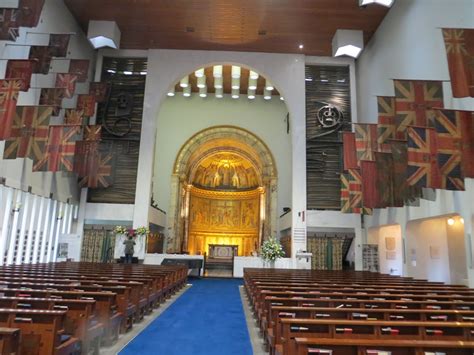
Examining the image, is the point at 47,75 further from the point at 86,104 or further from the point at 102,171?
the point at 102,171

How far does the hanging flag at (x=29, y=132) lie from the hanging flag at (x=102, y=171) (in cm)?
307

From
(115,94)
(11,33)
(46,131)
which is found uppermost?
(115,94)

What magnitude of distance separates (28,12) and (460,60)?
9493 millimetres

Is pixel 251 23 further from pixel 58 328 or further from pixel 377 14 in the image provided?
pixel 58 328

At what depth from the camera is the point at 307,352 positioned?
7.29ft

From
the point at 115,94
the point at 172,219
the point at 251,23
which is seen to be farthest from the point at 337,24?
the point at 172,219

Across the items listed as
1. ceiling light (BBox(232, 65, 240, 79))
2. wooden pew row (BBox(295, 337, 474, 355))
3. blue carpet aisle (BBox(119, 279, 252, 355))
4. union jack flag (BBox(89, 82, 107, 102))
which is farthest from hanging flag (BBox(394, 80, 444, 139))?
union jack flag (BBox(89, 82, 107, 102))

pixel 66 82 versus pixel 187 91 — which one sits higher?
pixel 187 91

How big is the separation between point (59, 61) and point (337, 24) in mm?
10525

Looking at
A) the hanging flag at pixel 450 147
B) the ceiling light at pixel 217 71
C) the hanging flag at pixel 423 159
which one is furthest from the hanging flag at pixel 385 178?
the ceiling light at pixel 217 71

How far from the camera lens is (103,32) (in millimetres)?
13797

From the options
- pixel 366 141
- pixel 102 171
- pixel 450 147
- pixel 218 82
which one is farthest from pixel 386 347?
pixel 218 82

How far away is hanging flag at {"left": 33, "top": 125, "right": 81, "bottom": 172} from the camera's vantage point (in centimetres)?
1019

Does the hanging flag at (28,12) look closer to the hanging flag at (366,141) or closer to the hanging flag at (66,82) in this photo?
the hanging flag at (66,82)
